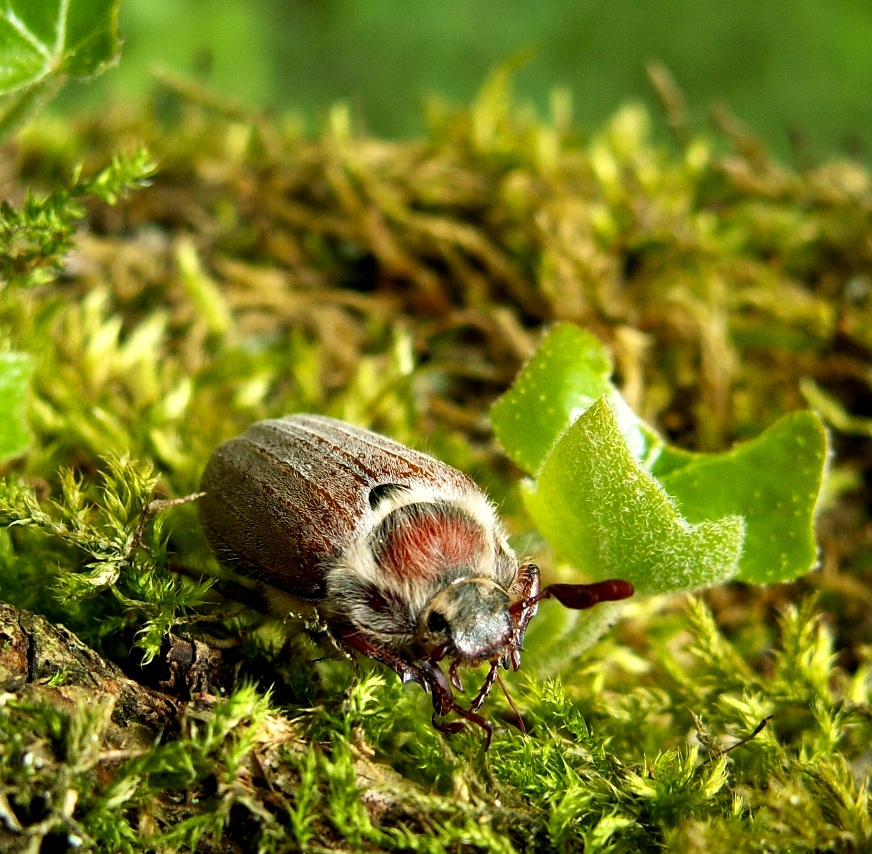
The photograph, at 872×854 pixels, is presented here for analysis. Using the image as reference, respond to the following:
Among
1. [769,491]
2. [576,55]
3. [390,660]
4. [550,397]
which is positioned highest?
[576,55]

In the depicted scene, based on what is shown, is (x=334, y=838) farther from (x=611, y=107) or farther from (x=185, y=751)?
(x=611, y=107)

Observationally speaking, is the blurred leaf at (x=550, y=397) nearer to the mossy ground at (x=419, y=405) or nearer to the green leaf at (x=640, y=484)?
the green leaf at (x=640, y=484)

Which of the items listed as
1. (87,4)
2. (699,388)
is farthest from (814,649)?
(87,4)

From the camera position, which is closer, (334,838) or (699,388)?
(334,838)

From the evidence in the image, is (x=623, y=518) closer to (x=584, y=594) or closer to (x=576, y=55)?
(x=584, y=594)

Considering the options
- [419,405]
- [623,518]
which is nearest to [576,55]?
[419,405]

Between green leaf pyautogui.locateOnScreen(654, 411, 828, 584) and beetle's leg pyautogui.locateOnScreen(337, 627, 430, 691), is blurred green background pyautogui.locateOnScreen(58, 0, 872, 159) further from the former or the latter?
beetle's leg pyautogui.locateOnScreen(337, 627, 430, 691)

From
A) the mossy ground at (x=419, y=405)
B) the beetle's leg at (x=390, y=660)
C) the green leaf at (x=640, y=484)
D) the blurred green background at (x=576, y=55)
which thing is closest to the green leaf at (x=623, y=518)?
the green leaf at (x=640, y=484)
